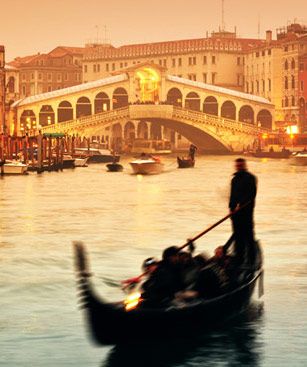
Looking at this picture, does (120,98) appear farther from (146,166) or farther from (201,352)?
(201,352)

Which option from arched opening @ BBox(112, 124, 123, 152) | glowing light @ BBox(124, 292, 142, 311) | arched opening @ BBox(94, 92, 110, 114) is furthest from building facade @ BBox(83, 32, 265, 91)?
glowing light @ BBox(124, 292, 142, 311)

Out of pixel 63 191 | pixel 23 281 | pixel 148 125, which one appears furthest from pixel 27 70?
pixel 23 281

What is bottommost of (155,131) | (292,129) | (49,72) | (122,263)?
(122,263)

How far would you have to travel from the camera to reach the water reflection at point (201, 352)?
8.19 m

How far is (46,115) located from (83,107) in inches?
97.4

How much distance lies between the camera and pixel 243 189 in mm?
9836

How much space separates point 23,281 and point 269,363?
11.8 ft

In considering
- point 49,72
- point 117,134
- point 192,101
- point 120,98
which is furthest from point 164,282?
point 49,72

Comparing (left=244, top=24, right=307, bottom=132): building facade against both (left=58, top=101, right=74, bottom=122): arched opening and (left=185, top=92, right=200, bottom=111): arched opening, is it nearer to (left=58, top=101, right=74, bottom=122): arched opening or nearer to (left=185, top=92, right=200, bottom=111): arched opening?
(left=185, top=92, right=200, bottom=111): arched opening

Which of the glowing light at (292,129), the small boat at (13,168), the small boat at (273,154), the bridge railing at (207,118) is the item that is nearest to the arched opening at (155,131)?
the glowing light at (292,129)

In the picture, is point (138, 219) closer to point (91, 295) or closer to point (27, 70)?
point (91, 295)

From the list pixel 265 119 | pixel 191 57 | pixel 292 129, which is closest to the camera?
pixel 292 129

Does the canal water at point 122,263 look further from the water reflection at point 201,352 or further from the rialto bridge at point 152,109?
the rialto bridge at point 152,109

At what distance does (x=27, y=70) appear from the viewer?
8419cm
